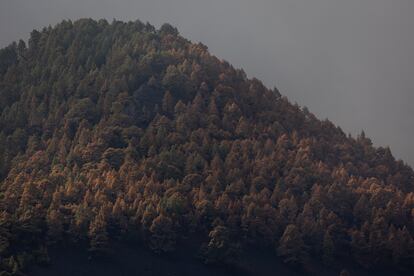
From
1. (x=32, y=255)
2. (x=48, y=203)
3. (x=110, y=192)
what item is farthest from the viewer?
(x=110, y=192)

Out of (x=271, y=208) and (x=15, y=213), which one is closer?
(x=15, y=213)

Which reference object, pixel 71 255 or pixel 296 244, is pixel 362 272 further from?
pixel 71 255

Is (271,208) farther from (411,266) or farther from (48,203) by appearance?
(48,203)

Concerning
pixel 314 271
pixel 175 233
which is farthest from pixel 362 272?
pixel 175 233

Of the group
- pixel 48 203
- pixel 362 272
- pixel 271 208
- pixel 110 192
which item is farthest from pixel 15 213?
pixel 362 272

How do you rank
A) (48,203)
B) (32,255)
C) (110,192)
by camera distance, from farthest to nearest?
(110,192) < (48,203) < (32,255)

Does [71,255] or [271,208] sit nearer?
[71,255]

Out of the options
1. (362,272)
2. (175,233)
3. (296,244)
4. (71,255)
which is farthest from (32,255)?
(362,272)

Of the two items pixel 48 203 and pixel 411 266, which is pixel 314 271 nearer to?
pixel 411 266

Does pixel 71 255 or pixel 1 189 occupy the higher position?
pixel 1 189
